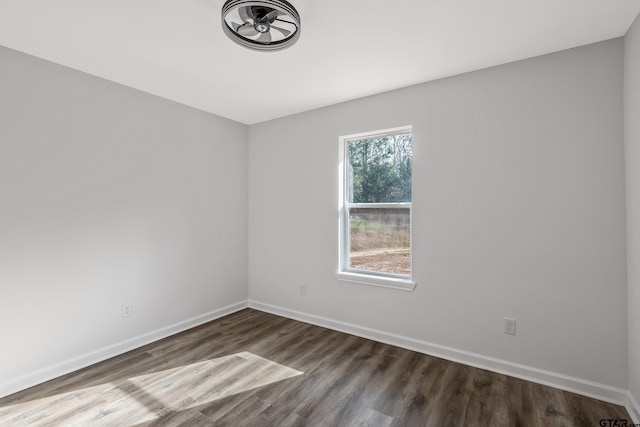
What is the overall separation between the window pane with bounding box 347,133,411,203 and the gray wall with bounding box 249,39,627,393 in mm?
168

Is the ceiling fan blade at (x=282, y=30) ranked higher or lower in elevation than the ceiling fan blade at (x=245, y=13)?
Result: lower

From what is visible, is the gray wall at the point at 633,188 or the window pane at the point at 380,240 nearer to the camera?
the gray wall at the point at 633,188

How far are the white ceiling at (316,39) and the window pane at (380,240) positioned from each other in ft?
4.24

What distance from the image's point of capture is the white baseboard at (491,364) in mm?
2137

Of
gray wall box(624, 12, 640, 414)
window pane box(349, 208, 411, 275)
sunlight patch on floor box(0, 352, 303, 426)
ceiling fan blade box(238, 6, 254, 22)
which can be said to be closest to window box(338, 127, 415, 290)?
window pane box(349, 208, 411, 275)

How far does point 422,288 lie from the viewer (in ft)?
9.43

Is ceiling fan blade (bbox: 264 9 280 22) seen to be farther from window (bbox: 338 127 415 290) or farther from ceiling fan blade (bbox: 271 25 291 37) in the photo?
window (bbox: 338 127 415 290)

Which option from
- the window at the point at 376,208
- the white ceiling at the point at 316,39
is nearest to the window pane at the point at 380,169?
the window at the point at 376,208

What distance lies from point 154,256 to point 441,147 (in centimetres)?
306

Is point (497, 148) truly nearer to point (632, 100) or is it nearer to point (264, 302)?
point (632, 100)

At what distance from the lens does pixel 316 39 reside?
2.13 meters

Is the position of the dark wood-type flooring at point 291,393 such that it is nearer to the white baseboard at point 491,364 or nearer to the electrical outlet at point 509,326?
the white baseboard at point 491,364

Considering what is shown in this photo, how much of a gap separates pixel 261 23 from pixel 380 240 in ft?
7.39

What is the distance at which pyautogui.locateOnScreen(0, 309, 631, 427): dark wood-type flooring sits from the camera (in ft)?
6.45
